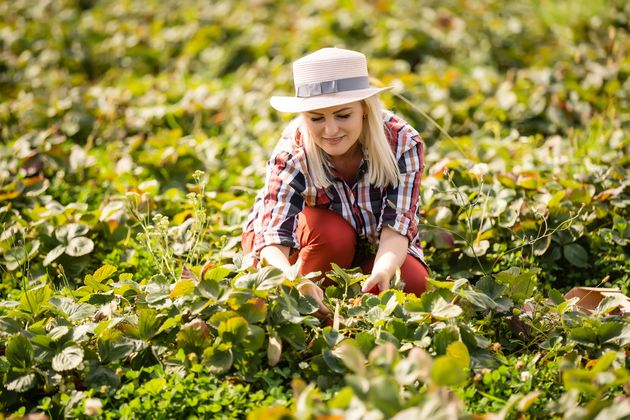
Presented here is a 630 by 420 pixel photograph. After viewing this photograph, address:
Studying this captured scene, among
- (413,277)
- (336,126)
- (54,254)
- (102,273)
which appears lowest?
(413,277)

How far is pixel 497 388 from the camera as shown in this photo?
6.29 feet

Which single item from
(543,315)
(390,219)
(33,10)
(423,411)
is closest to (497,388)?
(543,315)

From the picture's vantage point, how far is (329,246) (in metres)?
2.54

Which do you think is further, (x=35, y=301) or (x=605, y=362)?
(x=35, y=301)

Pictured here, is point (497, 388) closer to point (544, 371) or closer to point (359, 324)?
point (544, 371)

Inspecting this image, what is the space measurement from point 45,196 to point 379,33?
315 cm

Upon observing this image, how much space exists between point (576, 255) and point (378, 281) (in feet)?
3.02

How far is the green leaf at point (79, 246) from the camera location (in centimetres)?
278

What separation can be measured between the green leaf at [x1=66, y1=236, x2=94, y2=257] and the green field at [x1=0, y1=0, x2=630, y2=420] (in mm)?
14

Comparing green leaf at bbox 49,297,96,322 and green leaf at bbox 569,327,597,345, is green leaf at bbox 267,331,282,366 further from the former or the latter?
green leaf at bbox 569,327,597,345

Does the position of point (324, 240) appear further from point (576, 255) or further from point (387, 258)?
point (576, 255)

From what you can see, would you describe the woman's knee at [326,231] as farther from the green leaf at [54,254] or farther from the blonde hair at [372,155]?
the green leaf at [54,254]

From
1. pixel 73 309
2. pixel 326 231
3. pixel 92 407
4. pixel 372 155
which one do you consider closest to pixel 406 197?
pixel 372 155

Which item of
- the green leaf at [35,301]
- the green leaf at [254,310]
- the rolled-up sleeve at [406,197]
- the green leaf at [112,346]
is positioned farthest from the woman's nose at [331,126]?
the green leaf at [35,301]
